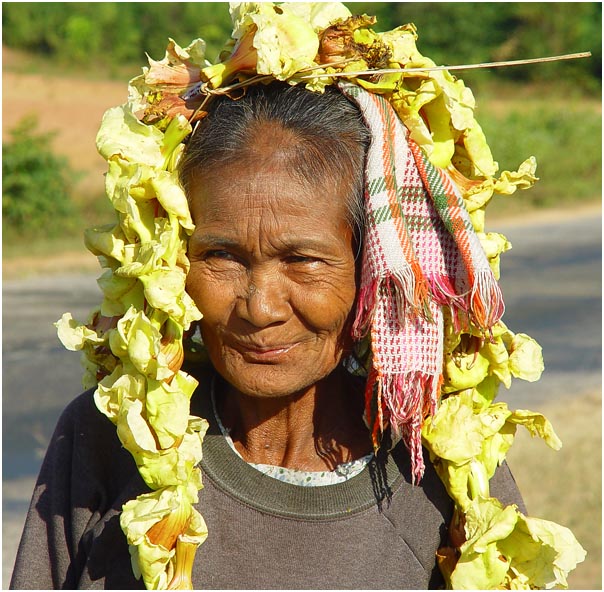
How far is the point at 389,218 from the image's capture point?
6.18 ft

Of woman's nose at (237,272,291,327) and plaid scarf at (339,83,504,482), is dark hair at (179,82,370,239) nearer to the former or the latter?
plaid scarf at (339,83,504,482)

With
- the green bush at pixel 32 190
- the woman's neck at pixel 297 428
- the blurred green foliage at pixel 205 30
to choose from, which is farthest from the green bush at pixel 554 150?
the woman's neck at pixel 297 428

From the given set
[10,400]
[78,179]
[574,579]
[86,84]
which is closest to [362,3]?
[86,84]

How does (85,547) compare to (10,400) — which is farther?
(10,400)

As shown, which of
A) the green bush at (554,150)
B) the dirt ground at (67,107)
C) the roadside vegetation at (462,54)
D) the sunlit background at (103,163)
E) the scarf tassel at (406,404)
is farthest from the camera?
the roadside vegetation at (462,54)

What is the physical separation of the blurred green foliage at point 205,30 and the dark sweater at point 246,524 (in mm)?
20897

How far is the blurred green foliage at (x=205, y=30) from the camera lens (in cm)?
2319

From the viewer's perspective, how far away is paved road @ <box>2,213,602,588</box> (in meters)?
5.16

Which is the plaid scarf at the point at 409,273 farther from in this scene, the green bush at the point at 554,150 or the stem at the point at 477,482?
the green bush at the point at 554,150

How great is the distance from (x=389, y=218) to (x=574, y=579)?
105 inches

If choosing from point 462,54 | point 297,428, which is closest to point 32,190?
point 297,428

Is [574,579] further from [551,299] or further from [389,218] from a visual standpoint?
[551,299]

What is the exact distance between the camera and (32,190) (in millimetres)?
12086

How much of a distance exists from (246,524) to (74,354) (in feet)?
17.5
